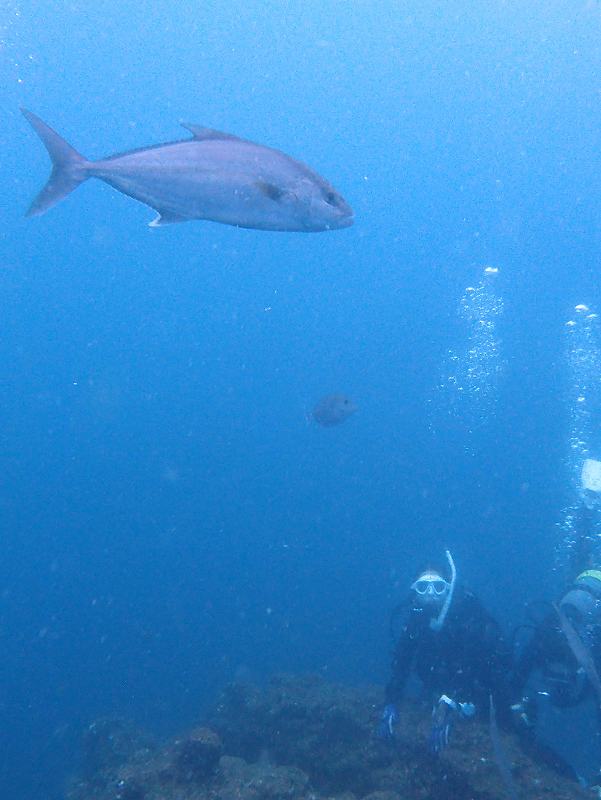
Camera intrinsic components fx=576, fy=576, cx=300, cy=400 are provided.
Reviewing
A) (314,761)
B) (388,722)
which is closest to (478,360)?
(314,761)

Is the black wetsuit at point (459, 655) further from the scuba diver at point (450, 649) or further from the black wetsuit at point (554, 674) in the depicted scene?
the black wetsuit at point (554, 674)

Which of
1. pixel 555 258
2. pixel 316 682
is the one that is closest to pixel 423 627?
pixel 316 682

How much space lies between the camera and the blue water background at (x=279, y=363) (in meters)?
29.1

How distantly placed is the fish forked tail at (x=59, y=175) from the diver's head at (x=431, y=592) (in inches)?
277

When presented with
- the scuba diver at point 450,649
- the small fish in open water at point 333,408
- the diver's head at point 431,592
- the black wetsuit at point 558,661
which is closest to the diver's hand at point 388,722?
the scuba diver at point 450,649

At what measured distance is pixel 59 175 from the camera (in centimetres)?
257

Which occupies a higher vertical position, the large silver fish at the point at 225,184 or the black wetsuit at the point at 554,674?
the large silver fish at the point at 225,184

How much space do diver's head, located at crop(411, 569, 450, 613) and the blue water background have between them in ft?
52.5

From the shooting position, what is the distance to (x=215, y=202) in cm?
223

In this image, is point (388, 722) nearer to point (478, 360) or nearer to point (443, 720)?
point (443, 720)

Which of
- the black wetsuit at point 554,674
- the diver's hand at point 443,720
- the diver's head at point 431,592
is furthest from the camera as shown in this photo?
the diver's head at point 431,592

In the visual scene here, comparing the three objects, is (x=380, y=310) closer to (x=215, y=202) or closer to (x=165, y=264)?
(x=165, y=264)

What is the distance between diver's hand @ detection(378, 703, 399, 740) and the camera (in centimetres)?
745

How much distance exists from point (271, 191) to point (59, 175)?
3.56 feet
